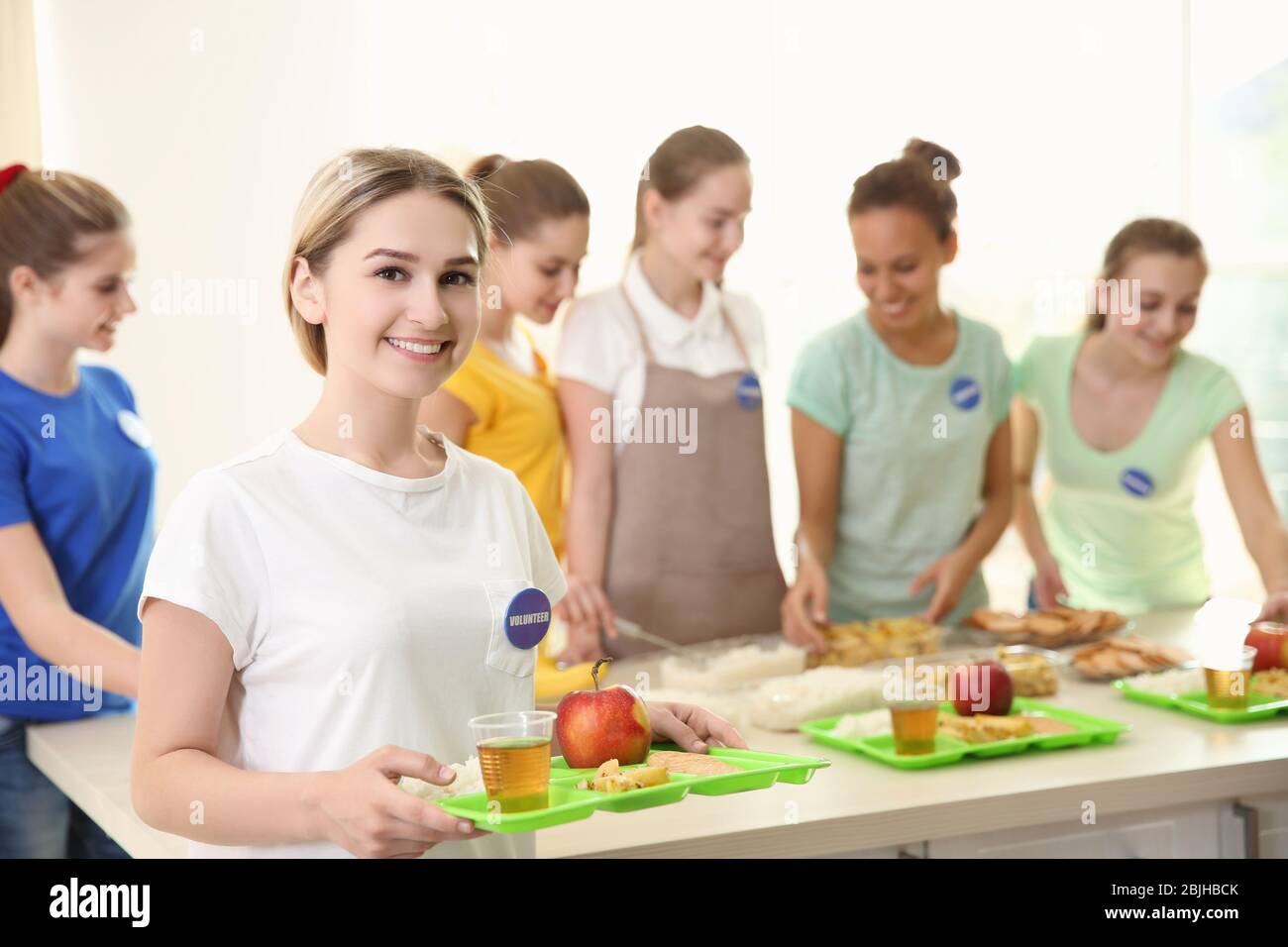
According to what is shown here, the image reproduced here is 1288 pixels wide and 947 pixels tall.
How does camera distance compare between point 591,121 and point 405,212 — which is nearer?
point 405,212

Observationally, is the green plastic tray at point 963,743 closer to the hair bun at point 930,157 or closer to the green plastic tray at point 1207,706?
the green plastic tray at point 1207,706

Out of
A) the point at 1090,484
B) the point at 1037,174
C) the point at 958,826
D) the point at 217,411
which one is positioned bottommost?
the point at 958,826

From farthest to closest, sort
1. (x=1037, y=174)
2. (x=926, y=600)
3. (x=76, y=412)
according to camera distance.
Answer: (x=1037, y=174)
(x=926, y=600)
(x=76, y=412)

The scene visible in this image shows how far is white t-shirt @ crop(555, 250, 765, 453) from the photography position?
2.06m

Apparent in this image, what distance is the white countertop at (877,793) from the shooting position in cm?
129

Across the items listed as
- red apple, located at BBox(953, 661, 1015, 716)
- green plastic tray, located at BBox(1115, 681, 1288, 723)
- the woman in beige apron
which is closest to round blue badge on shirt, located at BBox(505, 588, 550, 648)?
red apple, located at BBox(953, 661, 1015, 716)

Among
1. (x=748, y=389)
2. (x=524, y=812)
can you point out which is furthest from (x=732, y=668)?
(x=524, y=812)

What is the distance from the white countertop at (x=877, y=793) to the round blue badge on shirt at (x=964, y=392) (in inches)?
28.2

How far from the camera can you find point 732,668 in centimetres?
173

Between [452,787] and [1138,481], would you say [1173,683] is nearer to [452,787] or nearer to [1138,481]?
[1138,481]
